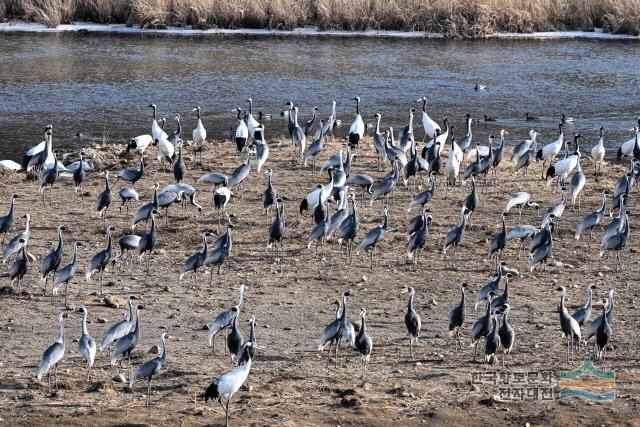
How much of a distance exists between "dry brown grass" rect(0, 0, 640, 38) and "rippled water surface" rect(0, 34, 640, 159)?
1089 millimetres

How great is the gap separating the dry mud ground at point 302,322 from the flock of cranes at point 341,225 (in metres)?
0.15

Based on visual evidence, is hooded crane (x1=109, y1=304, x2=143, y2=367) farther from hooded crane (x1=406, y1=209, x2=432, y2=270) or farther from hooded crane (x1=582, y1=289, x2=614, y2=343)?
hooded crane (x1=406, y1=209, x2=432, y2=270)

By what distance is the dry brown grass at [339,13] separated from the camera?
112 ft

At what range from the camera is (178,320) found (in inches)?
451

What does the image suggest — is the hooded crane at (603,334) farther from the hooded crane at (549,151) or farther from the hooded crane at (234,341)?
the hooded crane at (549,151)

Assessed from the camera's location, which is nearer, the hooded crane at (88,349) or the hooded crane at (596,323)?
the hooded crane at (88,349)

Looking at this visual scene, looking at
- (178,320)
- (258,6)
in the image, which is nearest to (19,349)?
(178,320)

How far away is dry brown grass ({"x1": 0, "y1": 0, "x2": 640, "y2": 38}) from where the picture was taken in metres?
34.1

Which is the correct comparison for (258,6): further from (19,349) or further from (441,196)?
(19,349)

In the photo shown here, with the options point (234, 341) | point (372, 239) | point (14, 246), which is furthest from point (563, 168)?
point (234, 341)

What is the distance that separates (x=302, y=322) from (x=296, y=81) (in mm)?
16565

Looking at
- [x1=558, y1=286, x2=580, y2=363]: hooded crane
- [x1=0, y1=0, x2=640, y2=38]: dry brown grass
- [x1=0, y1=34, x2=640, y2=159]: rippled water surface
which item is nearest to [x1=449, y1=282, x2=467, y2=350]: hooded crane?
[x1=558, y1=286, x2=580, y2=363]: hooded crane

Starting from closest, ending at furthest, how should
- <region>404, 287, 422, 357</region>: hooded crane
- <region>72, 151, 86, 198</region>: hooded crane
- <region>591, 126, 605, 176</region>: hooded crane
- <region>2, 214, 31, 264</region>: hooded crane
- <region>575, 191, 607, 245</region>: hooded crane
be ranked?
<region>404, 287, 422, 357</region>: hooded crane → <region>2, 214, 31, 264</region>: hooded crane → <region>575, 191, 607, 245</region>: hooded crane → <region>72, 151, 86, 198</region>: hooded crane → <region>591, 126, 605, 176</region>: hooded crane

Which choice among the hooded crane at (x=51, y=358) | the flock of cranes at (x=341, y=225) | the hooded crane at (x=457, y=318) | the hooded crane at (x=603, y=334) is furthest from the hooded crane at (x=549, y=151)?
the hooded crane at (x=51, y=358)
